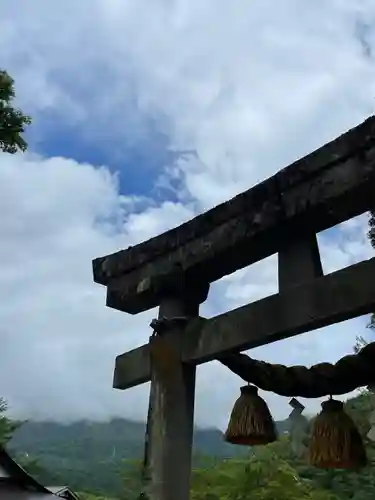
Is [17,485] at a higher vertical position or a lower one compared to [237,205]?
lower

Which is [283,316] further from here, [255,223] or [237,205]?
[237,205]

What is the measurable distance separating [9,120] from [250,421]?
252 inches

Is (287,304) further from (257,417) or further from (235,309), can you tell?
(257,417)

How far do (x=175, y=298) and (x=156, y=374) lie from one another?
297mm

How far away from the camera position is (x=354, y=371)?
2262 millimetres

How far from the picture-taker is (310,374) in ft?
7.64

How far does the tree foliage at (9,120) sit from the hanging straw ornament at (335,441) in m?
6.50

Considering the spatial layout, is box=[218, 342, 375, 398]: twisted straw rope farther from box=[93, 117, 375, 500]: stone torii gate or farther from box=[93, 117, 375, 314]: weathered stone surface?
box=[93, 117, 375, 314]: weathered stone surface

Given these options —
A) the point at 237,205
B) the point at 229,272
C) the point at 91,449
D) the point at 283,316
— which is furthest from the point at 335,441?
the point at 91,449

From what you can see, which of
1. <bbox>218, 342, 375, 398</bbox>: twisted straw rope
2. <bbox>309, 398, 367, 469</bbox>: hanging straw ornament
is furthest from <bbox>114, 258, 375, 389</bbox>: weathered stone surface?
<bbox>309, 398, 367, 469</bbox>: hanging straw ornament

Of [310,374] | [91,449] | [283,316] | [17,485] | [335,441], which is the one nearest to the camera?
[283,316]

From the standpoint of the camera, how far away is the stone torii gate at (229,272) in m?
1.94

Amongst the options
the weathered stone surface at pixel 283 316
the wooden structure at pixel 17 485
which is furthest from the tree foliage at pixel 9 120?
the weathered stone surface at pixel 283 316

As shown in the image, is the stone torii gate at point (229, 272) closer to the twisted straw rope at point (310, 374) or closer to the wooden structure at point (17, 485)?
the twisted straw rope at point (310, 374)
